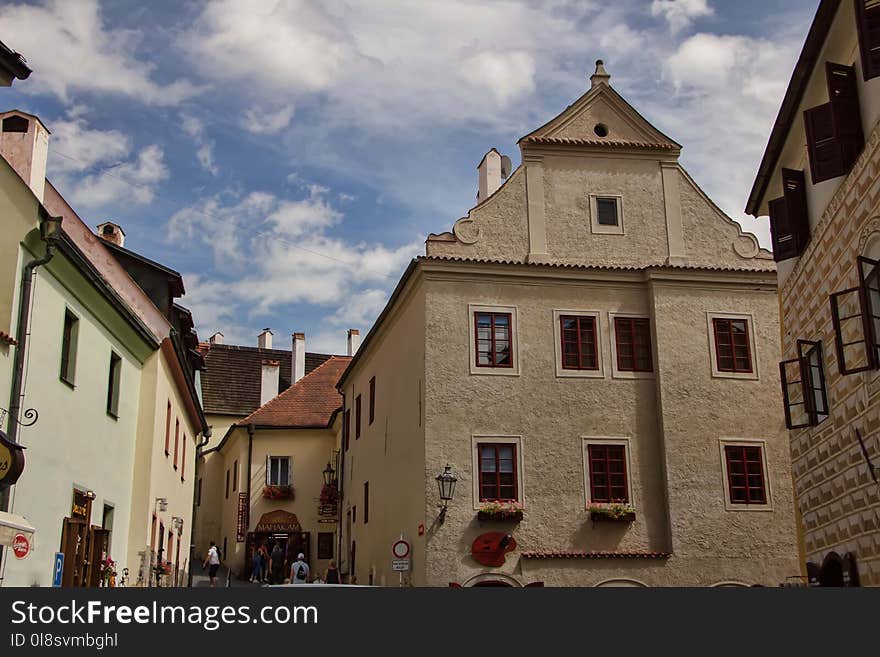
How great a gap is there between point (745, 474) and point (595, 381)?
13.5 ft

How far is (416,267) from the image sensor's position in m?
24.6

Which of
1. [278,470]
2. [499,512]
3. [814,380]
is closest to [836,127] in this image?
[814,380]

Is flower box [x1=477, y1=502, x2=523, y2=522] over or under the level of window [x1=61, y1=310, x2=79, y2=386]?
under

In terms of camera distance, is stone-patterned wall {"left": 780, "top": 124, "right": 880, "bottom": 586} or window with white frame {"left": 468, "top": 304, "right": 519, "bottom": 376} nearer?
stone-patterned wall {"left": 780, "top": 124, "right": 880, "bottom": 586}

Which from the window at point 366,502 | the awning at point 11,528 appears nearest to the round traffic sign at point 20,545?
the awning at point 11,528

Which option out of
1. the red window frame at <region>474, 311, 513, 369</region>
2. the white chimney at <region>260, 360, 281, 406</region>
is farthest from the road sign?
the white chimney at <region>260, 360, 281, 406</region>

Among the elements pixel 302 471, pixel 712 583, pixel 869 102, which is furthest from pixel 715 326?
pixel 302 471

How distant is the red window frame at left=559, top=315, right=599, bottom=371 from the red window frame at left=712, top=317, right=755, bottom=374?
3013mm

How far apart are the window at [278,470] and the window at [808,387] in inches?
1193

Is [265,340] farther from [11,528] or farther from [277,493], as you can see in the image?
[11,528]

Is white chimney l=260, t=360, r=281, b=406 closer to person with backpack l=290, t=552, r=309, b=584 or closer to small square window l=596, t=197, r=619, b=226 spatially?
person with backpack l=290, t=552, r=309, b=584

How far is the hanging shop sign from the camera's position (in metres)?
12.8

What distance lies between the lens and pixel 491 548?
2256 cm

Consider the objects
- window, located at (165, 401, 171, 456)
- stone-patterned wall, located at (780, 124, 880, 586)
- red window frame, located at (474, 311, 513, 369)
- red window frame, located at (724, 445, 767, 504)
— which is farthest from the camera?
window, located at (165, 401, 171, 456)
